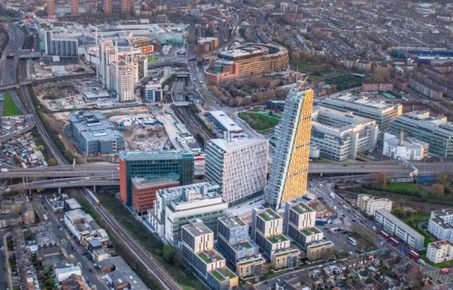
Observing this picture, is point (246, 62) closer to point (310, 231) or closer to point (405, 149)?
point (405, 149)

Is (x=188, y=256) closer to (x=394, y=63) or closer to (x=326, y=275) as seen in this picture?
(x=326, y=275)

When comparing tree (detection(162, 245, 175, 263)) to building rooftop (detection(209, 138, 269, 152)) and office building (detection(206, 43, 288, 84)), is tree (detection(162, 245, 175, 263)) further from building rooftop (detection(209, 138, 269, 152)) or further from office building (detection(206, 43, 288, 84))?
office building (detection(206, 43, 288, 84))

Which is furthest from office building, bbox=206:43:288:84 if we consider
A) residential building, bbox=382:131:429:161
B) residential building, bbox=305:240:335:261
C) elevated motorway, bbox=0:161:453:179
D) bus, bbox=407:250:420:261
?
bus, bbox=407:250:420:261

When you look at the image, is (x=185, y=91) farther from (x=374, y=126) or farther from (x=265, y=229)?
(x=265, y=229)

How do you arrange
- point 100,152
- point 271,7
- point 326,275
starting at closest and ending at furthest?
point 326,275
point 100,152
point 271,7

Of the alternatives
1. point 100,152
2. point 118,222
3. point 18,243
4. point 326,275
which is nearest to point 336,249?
point 326,275

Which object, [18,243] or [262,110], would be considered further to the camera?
[262,110]

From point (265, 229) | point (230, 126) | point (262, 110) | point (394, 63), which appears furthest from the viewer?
point (394, 63)

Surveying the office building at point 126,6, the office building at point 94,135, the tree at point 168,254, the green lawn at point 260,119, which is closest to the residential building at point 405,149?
the green lawn at point 260,119
